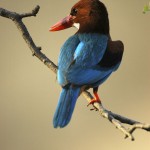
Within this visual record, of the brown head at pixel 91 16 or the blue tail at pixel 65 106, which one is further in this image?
the brown head at pixel 91 16

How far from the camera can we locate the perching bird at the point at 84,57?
3740 mm

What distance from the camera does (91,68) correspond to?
3.89 m

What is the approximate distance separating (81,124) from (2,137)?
468mm

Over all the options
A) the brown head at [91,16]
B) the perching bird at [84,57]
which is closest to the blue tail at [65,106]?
the perching bird at [84,57]

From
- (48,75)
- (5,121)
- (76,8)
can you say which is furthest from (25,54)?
(76,8)

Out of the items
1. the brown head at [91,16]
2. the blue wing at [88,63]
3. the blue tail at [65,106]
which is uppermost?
the brown head at [91,16]

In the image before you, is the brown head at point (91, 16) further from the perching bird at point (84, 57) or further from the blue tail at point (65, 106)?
the blue tail at point (65, 106)

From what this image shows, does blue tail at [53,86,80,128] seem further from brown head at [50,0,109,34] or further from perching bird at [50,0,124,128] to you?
brown head at [50,0,109,34]

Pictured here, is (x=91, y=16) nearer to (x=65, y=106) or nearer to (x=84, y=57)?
(x=84, y=57)

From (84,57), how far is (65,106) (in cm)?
30

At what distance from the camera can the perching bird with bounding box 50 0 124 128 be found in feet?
12.3

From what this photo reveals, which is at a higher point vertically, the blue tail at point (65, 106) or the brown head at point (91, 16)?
the brown head at point (91, 16)

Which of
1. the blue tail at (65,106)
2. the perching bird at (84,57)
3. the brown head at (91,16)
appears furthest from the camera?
the brown head at (91,16)

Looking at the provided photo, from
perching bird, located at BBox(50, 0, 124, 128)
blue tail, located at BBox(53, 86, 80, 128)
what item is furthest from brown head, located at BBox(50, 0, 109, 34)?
blue tail, located at BBox(53, 86, 80, 128)
